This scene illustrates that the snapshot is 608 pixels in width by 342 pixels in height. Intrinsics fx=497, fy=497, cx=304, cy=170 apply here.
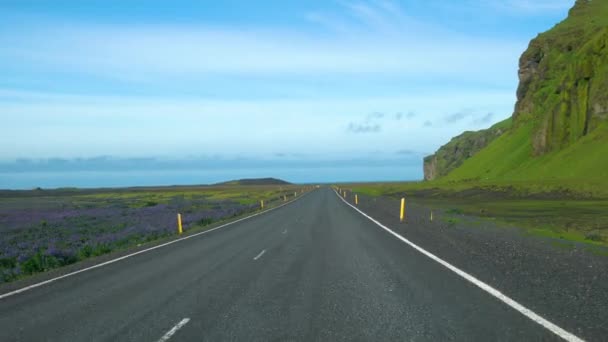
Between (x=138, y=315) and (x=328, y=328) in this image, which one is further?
(x=138, y=315)

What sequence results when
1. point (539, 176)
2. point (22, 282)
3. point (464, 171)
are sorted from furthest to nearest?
point (464, 171) < point (539, 176) < point (22, 282)

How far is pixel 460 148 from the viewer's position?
150 metres

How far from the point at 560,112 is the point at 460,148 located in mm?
69777

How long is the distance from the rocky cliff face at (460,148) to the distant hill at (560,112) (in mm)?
29164

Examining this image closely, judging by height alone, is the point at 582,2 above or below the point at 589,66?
above

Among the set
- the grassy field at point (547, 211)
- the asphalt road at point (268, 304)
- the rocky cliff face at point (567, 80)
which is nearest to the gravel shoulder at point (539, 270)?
the asphalt road at point (268, 304)

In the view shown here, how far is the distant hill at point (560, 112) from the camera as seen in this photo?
7181 centimetres

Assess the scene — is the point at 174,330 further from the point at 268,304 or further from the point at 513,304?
the point at 513,304

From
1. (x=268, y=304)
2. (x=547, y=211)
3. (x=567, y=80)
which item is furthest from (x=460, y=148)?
(x=268, y=304)

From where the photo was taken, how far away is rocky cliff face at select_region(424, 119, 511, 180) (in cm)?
14250

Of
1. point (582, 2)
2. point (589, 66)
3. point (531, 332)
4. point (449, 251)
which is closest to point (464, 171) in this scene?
point (589, 66)

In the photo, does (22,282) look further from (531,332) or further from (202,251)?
(531,332)

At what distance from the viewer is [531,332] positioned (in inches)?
253

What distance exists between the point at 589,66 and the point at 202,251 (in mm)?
83218
